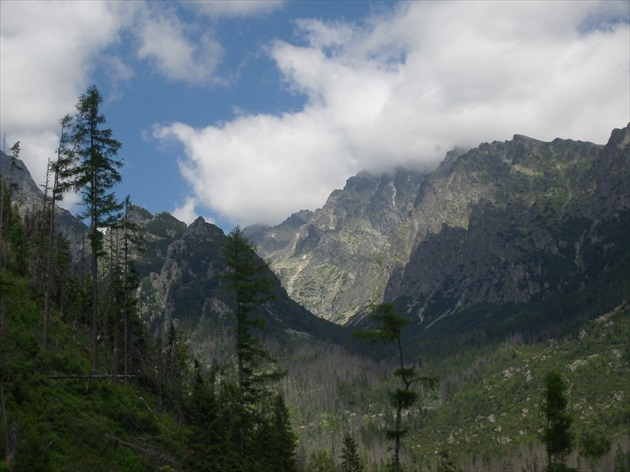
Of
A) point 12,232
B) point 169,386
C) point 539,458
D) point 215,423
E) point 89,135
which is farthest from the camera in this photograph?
point 539,458

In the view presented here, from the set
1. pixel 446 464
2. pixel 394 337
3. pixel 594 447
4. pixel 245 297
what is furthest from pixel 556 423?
pixel 594 447

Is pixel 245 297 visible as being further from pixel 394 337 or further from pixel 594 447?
pixel 594 447

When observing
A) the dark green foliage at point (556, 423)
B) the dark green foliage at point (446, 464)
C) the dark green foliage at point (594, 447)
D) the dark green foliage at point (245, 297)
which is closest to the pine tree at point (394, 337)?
the dark green foliage at point (245, 297)

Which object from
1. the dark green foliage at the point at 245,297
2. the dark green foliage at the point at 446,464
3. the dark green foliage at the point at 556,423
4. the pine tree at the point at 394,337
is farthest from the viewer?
the dark green foliage at the point at 446,464

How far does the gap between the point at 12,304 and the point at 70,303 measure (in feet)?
82.7

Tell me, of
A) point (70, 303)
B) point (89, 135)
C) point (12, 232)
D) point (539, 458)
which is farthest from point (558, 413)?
point (539, 458)

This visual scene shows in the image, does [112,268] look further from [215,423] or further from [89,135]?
[215,423]

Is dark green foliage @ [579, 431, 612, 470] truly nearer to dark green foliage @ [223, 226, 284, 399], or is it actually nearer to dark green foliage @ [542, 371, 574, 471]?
dark green foliage @ [542, 371, 574, 471]

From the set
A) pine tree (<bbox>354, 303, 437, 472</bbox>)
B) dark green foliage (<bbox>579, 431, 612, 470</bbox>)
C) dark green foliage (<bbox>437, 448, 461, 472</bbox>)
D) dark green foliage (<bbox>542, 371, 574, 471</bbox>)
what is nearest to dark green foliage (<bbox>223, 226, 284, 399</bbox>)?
pine tree (<bbox>354, 303, 437, 472</bbox>)

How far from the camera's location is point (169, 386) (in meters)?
61.5

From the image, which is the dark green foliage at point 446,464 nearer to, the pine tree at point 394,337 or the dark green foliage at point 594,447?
the dark green foliage at point 594,447

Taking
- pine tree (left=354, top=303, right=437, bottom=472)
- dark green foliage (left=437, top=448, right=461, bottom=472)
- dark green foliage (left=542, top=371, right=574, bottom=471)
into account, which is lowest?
dark green foliage (left=437, top=448, right=461, bottom=472)

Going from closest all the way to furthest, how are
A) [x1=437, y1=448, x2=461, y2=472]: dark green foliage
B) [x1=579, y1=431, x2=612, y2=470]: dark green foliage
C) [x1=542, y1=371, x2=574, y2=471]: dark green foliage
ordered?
[x1=542, y1=371, x2=574, y2=471]: dark green foliage, [x1=579, y1=431, x2=612, y2=470]: dark green foliage, [x1=437, y1=448, x2=461, y2=472]: dark green foliage

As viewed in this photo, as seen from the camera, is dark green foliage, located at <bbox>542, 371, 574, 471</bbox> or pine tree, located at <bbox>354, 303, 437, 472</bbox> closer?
pine tree, located at <bbox>354, 303, 437, 472</bbox>
